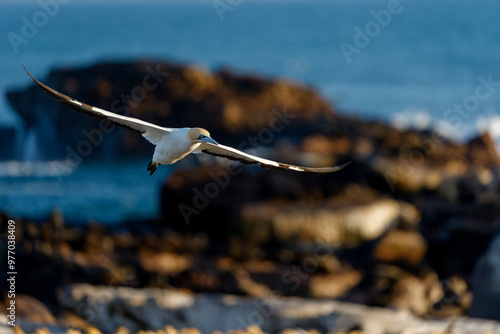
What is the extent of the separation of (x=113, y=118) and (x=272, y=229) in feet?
39.3

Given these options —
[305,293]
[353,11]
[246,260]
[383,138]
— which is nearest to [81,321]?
[305,293]

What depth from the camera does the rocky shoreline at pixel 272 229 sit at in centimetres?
898

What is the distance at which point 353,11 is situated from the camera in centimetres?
9844

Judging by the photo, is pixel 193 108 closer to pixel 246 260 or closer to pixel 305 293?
pixel 246 260

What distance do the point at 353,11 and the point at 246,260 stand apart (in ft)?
284

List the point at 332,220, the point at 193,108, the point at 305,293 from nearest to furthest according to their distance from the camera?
the point at 305,293
the point at 332,220
the point at 193,108

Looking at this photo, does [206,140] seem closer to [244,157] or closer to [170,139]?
[170,139]

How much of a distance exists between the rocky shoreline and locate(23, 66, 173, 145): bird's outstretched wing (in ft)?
9.16

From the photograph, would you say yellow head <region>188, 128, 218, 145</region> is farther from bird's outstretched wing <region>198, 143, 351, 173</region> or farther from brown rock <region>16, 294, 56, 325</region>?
brown rock <region>16, 294, 56, 325</region>

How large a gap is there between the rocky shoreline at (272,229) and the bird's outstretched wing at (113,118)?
110 inches

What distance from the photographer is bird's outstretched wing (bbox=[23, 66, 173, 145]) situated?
5.13 meters

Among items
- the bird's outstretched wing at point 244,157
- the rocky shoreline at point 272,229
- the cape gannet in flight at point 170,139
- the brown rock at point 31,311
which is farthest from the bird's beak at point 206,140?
the brown rock at point 31,311

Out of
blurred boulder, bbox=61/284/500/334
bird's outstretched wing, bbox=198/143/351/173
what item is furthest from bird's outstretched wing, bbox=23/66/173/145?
blurred boulder, bbox=61/284/500/334

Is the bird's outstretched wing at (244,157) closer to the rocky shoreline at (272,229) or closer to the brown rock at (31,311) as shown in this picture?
the rocky shoreline at (272,229)
